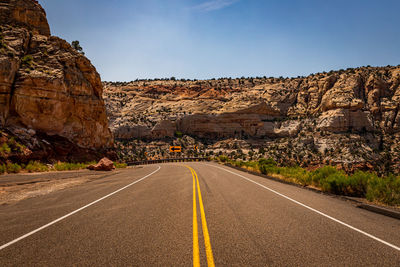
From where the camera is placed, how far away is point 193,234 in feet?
14.8

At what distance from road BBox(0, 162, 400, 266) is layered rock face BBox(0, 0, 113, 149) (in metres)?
19.2

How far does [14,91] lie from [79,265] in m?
25.0

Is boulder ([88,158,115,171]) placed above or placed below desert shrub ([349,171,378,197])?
below

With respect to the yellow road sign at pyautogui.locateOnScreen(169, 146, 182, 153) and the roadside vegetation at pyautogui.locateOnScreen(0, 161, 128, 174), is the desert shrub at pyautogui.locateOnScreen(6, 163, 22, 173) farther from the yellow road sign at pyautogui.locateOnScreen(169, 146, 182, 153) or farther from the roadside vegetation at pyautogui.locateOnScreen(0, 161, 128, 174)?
the yellow road sign at pyautogui.locateOnScreen(169, 146, 182, 153)

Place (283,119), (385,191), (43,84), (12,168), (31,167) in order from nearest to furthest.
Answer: (385,191)
(12,168)
(31,167)
(43,84)
(283,119)

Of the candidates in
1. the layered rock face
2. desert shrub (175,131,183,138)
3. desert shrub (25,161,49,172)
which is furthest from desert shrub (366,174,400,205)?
desert shrub (175,131,183,138)

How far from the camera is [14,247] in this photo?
376cm

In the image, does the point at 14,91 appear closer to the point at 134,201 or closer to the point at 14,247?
the point at 134,201

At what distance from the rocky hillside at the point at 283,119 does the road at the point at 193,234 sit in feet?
136

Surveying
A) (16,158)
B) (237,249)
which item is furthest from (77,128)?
(237,249)

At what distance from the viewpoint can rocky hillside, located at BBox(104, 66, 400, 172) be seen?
166 ft

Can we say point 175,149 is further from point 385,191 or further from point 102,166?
point 385,191

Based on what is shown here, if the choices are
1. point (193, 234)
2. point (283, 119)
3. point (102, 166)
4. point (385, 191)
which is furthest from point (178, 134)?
point (193, 234)

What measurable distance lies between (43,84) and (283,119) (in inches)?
2531
